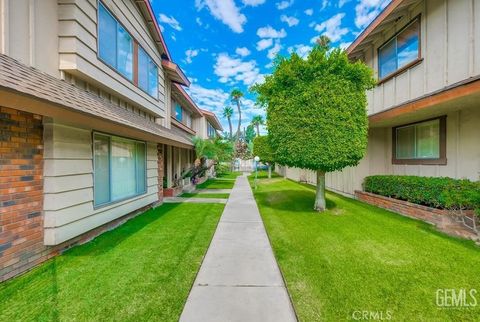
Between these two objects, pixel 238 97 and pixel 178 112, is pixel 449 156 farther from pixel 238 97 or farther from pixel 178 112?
pixel 238 97

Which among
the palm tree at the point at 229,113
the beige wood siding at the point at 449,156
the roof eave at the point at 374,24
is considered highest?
the palm tree at the point at 229,113

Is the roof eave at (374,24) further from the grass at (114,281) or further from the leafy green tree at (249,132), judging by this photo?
the leafy green tree at (249,132)

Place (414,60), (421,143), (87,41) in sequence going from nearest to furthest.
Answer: (87,41), (414,60), (421,143)

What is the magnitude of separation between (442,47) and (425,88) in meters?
1.13

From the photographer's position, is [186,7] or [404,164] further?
[186,7]

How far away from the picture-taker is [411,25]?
7301mm

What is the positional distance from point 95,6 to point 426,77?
30.7 feet

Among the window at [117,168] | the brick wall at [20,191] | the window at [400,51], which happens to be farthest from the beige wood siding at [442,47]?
the brick wall at [20,191]

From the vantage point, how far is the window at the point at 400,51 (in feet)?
23.5

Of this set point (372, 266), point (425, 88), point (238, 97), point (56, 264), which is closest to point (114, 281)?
point (56, 264)

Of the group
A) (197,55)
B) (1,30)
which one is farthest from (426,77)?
(197,55)

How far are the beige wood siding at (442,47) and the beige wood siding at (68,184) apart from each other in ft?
31.0

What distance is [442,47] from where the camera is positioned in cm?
614

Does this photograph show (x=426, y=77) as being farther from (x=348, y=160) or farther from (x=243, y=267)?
(x=243, y=267)
